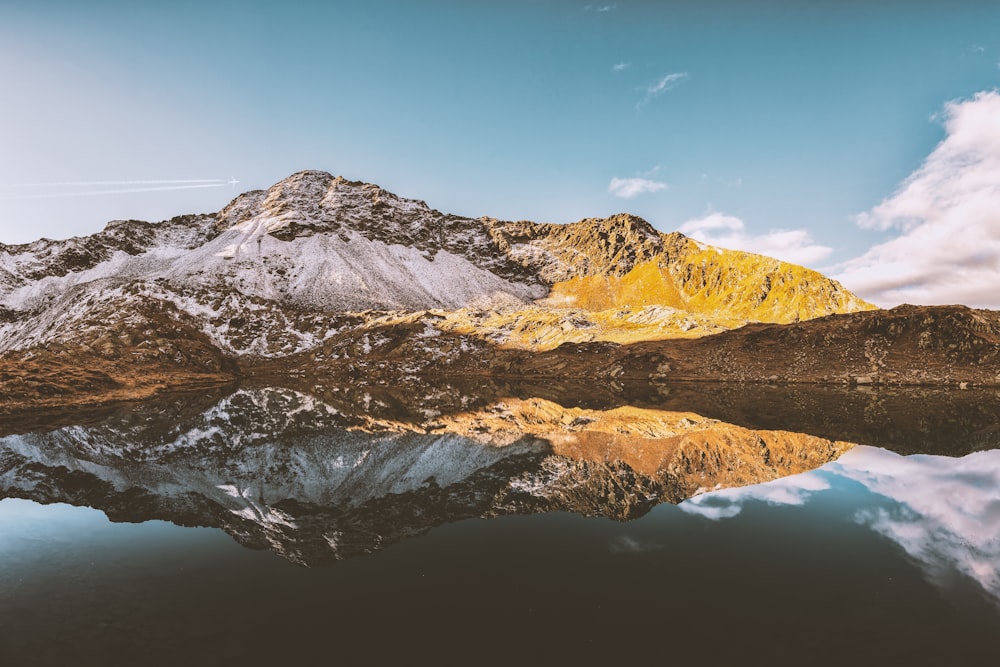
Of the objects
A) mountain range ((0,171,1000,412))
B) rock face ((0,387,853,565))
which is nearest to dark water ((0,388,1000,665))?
rock face ((0,387,853,565))

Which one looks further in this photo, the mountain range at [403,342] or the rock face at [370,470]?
the mountain range at [403,342]

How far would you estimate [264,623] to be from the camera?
31.4 ft

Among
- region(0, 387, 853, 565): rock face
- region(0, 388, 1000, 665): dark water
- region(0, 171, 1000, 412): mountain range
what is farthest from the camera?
region(0, 171, 1000, 412): mountain range

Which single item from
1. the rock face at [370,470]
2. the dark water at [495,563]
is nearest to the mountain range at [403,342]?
the rock face at [370,470]

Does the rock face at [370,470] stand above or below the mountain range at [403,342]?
below

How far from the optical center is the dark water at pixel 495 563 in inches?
344

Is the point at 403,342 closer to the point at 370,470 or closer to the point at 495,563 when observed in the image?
the point at 370,470

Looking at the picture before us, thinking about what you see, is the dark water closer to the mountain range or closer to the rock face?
the rock face

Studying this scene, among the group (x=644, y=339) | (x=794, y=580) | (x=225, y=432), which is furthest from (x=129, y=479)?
(x=644, y=339)

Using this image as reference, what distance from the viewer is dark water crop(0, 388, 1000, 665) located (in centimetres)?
874

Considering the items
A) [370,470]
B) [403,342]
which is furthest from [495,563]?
[403,342]

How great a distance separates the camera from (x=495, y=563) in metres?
12.3

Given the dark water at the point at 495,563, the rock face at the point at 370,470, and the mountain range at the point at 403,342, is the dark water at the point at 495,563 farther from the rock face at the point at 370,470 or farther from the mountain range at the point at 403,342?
the mountain range at the point at 403,342

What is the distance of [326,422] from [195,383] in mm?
77874
